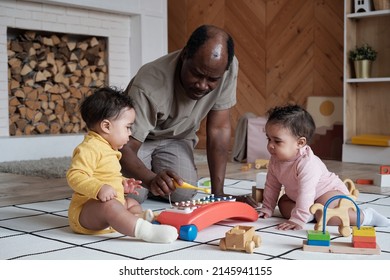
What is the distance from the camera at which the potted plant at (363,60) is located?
352cm

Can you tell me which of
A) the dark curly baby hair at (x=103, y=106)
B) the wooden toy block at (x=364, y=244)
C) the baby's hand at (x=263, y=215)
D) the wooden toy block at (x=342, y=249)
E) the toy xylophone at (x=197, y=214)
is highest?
the dark curly baby hair at (x=103, y=106)

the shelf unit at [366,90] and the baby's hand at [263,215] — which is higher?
the shelf unit at [366,90]

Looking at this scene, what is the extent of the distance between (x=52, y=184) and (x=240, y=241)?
4.77 ft

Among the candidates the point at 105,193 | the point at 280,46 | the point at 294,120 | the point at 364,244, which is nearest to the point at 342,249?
the point at 364,244

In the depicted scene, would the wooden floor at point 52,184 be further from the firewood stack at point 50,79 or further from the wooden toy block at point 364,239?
the wooden toy block at point 364,239

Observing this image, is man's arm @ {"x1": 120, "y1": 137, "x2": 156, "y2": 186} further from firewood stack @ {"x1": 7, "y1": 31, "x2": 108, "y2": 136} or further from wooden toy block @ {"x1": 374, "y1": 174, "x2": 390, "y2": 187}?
firewood stack @ {"x1": 7, "y1": 31, "x2": 108, "y2": 136}

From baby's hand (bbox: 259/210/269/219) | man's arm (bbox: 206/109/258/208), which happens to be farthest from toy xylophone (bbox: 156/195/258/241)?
man's arm (bbox: 206/109/258/208)

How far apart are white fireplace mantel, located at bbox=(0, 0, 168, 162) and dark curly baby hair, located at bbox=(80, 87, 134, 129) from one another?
6.80ft

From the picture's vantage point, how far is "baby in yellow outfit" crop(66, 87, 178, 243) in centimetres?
149

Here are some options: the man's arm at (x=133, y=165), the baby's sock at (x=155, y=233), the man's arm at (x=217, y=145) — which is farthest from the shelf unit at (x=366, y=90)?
the baby's sock at (x=155, y=233)

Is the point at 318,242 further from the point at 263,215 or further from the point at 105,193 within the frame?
the point at 105,193

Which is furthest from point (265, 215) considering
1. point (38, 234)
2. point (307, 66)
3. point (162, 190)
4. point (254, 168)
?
point (307, 66)

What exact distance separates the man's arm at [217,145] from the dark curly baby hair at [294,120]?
40 centimetres

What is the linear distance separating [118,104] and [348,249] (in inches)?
28.1
